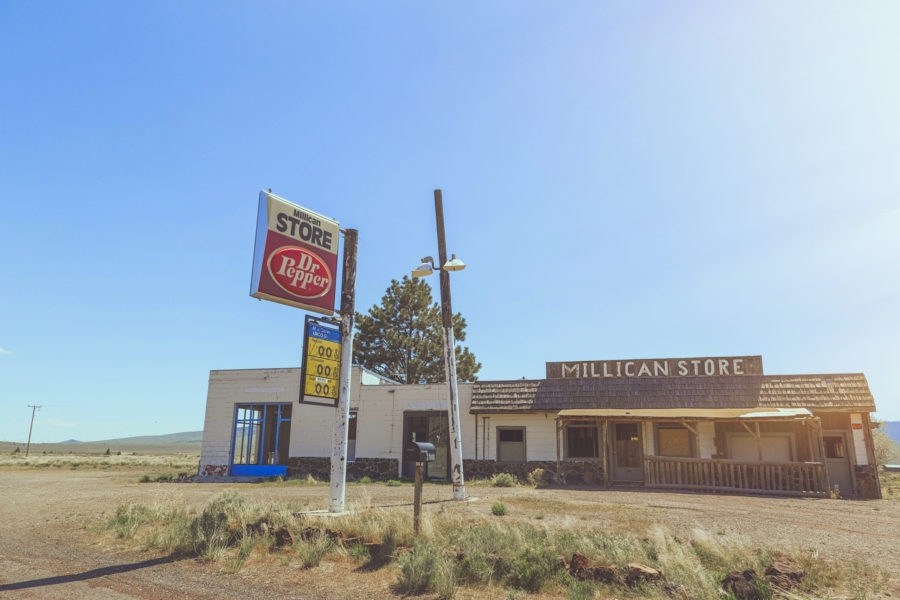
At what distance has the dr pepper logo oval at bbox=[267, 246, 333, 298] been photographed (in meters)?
10.5

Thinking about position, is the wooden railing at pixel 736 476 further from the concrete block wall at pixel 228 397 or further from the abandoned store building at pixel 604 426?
the concrete block wall at pixel 228 397

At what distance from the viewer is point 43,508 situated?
13.6m

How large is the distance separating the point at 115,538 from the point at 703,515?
36.2 feet

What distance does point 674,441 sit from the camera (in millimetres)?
21547

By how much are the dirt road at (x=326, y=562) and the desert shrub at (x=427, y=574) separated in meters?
0.24

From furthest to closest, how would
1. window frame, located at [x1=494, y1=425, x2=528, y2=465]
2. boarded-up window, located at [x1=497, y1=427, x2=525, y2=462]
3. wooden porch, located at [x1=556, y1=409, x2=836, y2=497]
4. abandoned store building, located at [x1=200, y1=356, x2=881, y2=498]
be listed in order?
boarded-up window, located at [x1=497, y1=427, x2=525, y2=462], window frame, located at [x1=494, y1=425, x2=528, y2=465], abandoned store building, located at [x1=200, y1=356, x2=881, y2=498], wooden porch, located at [x1=556, y1=409, x2=836, y2=497]

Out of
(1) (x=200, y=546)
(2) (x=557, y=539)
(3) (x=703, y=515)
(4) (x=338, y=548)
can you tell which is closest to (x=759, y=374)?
(3) (x=703, y=515)

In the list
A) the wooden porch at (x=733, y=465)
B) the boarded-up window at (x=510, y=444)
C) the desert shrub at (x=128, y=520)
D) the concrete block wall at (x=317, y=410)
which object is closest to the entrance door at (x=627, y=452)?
the wooden porch at (x=733, y=465)

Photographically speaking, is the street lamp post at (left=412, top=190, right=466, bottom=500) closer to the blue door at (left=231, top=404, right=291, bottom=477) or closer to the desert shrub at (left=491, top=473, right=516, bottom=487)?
the desert shrub at (left=491, top=473, right=516, bottom=487)

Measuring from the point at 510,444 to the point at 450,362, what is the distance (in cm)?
1009

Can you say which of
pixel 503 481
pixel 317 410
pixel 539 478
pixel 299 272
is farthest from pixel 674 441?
pixel 299 272

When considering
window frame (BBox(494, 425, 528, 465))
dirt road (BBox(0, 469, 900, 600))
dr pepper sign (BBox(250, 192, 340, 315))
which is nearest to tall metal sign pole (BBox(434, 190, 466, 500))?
dirt road (BBox(0, 469, 900, 600))

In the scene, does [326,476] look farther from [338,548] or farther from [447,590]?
[447,590]

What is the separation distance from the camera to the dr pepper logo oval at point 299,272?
414 inches
